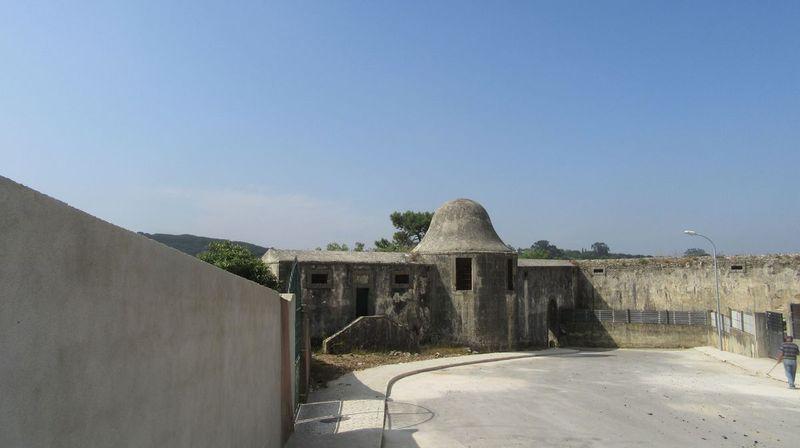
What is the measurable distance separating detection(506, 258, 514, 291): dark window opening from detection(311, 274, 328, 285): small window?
8.85 metres

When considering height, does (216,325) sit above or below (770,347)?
above

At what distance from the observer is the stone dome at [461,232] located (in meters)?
26.5

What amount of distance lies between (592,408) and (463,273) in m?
13.1

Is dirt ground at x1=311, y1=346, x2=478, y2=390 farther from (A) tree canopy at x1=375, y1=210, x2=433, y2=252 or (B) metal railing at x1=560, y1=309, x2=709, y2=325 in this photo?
(A) tree canopy at x1=375, y1=210, x2=433, y2=252

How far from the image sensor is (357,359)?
66.8 feet

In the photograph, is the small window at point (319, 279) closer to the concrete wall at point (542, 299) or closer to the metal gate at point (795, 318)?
the concrete wall at point (542, 299)

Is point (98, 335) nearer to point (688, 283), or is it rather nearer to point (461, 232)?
point (461, 232)

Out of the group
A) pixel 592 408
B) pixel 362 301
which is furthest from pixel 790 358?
pixel 362 301

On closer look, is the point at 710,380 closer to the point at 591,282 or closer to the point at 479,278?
the point at 479,278

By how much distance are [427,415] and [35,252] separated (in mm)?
11593

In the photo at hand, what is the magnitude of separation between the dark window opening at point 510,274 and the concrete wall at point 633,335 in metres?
7.17

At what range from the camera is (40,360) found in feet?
6.30

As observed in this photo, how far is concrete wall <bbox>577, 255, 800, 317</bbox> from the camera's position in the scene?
2606cm

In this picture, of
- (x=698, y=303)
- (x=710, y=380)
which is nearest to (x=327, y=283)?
(x=710, y=380)
